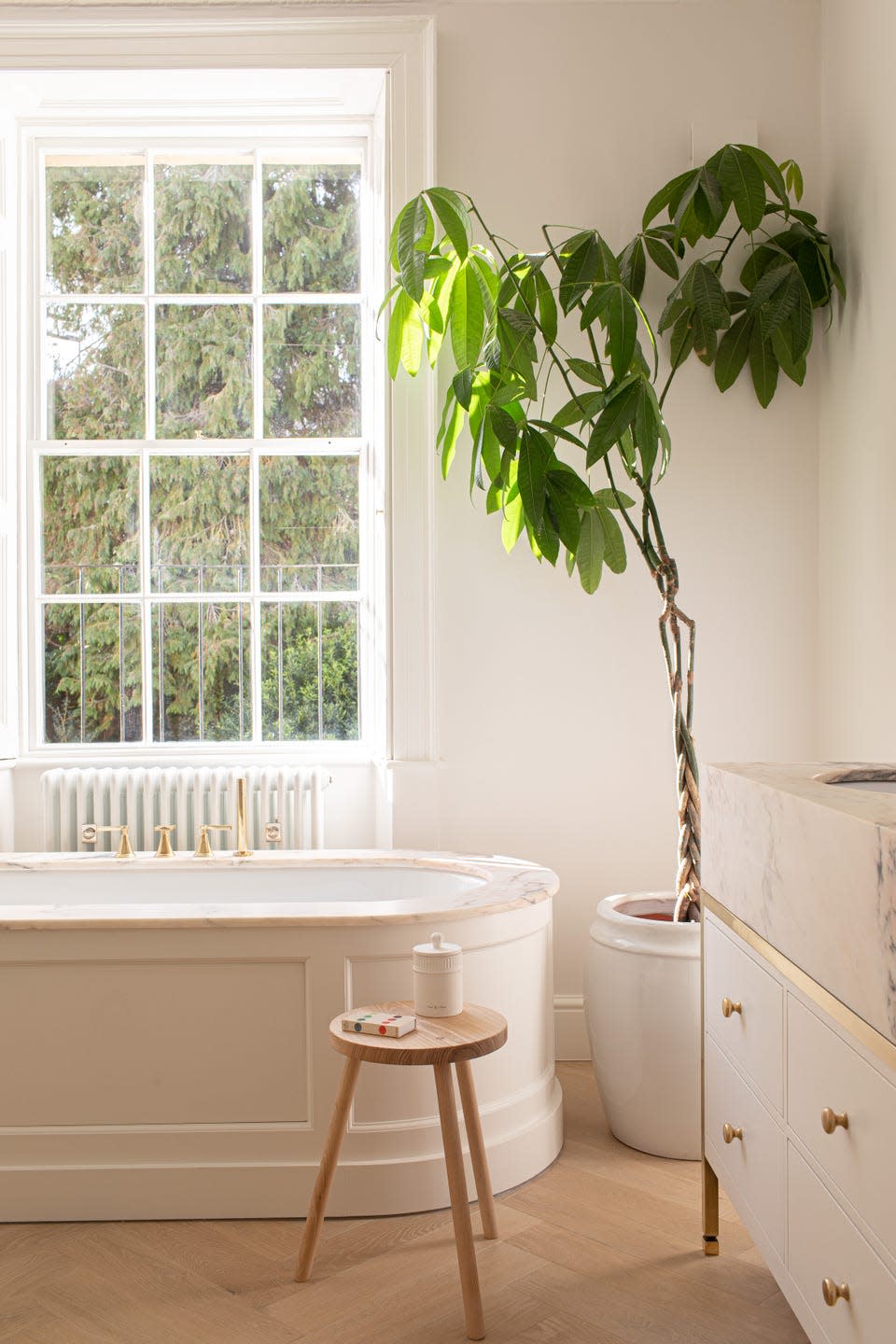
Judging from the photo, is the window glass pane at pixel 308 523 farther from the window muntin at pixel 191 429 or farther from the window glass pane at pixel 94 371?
the window glass pane at pixel 94 371

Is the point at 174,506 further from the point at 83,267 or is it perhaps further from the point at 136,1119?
the point at 136,1119

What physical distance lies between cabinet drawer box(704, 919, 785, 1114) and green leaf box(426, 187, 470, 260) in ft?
5.17

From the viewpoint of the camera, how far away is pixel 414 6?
10.5 ft

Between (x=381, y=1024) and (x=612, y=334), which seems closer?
(x=381, y=1024)

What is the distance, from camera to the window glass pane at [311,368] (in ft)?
11.7

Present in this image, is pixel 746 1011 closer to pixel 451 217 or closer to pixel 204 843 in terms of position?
pixel 204 843

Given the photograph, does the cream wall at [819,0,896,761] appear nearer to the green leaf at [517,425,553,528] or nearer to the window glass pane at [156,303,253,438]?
the green leaf at [517,425,553,528]

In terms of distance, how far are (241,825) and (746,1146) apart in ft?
5.59

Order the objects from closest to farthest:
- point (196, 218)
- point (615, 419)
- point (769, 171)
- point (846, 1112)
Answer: point (846, 1112)
point (615, 419)
point (769, 171)
point (196, 218)

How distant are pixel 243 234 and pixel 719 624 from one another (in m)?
1.92

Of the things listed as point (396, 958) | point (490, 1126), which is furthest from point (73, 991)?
point (490, 1126)

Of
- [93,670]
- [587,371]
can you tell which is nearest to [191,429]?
[93,670]

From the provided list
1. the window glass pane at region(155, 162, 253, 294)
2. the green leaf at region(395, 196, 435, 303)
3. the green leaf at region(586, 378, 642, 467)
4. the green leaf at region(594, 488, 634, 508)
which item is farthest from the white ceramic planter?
the window glass pane at region(155, 162, 253, 294)

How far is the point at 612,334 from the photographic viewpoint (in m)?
2.64
